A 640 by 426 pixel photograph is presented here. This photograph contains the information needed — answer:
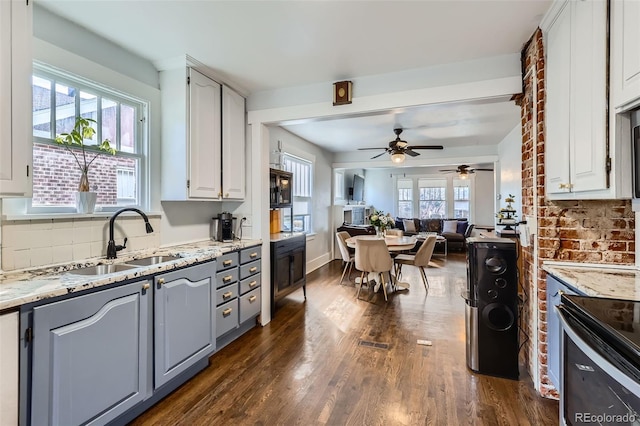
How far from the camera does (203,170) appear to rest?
2.87m

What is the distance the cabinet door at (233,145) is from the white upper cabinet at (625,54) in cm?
287

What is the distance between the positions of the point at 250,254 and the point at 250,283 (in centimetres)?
30

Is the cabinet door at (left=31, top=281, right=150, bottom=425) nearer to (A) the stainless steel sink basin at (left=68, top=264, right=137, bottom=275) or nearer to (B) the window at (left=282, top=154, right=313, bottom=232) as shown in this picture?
(A) the stainless steel sink basin at (left=68, top=264, right=137, bottom=275)

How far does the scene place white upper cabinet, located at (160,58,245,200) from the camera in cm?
270

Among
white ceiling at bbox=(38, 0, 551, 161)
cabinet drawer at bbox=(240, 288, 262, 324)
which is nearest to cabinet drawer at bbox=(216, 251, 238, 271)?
cabinet drawer at bbox=(240, 288, 262, 324)

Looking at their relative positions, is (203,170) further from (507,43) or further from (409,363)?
(507,43)

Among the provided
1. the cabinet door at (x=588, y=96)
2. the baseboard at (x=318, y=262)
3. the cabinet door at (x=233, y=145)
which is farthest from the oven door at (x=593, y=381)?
the baseboard at (x=318, y=262)

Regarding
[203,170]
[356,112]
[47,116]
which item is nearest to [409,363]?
[356,112]

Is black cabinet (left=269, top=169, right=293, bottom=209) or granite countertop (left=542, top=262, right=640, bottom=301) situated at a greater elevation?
black cabinet (left=269, top=169, right=293, bottom=209)

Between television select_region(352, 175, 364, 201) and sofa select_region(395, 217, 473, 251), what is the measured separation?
134 centimetres

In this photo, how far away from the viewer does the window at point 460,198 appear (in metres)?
9.03

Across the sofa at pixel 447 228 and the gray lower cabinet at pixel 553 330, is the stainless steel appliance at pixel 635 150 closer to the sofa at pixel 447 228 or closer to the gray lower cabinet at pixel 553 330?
the gray lower cabinet at pixel 553 330

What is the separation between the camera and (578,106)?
5.51 feet

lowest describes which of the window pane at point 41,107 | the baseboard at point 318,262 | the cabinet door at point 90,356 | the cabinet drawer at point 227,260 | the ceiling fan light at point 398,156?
the baseboard at point 318,262
